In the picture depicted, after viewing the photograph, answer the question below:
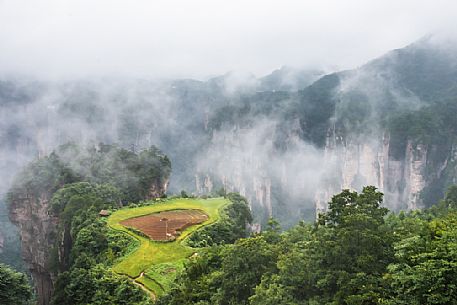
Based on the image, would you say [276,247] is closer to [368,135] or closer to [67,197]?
[67,197]

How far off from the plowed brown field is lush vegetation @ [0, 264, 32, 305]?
9283mm

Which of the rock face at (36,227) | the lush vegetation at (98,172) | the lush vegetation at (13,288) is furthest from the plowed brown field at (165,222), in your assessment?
the rock face at (36,227)

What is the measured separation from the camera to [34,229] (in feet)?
187

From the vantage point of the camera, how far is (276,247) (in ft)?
55.0

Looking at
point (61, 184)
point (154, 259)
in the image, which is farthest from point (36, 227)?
point (154, 259)

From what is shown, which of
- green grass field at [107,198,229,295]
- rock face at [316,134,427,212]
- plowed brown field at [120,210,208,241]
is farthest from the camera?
rock face at [316,134,427,212]

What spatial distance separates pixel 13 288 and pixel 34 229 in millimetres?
36722

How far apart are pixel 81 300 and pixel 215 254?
7.54 metres

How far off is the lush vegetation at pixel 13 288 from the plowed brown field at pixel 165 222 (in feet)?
30.5

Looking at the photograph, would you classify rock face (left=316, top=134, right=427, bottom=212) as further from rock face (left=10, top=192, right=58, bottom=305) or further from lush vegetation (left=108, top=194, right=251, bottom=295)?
rock face (left=10, top=192, right=58, bottom=305)

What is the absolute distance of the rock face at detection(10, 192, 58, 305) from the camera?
176ft

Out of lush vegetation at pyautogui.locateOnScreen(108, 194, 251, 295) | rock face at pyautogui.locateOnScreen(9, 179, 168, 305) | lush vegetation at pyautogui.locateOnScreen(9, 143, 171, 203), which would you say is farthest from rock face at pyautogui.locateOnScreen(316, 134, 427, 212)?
rock face at pyautogui.locateOnScreen(9, 179, 168, 305)

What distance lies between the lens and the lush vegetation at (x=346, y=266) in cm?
1054

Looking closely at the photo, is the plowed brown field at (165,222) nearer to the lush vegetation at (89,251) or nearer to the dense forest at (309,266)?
the dense forest at (309,266)
